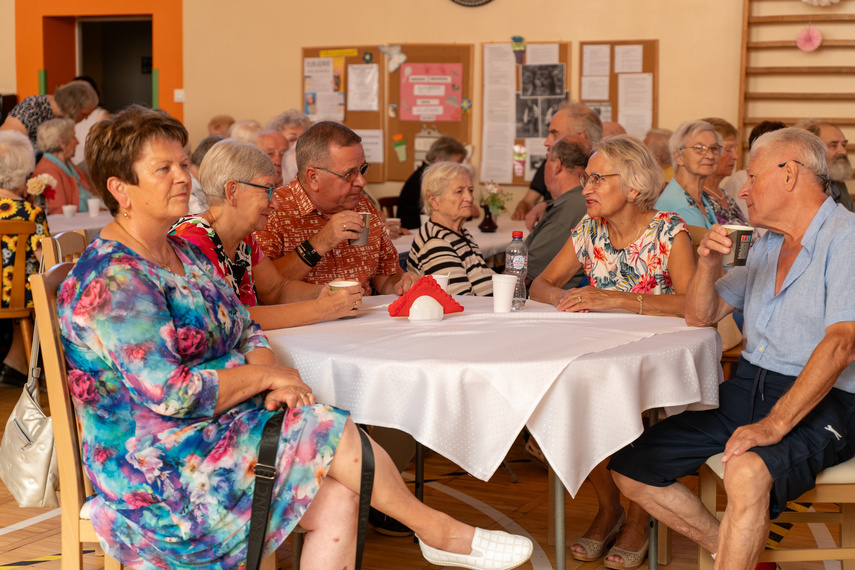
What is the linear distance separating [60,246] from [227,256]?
531mm

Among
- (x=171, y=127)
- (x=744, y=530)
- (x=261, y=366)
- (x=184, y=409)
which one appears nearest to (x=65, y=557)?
(x=184, y=409)

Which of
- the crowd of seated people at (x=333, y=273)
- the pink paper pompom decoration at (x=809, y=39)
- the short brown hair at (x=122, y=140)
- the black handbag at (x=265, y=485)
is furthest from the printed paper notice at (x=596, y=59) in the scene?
the black handbag at (x=265, y=485)

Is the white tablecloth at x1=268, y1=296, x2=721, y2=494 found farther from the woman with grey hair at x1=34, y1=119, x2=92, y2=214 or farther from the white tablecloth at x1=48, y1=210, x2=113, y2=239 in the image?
the woman with grey hair at x1=34, y1=119, x2=92, y2=214

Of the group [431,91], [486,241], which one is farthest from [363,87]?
[486,241]

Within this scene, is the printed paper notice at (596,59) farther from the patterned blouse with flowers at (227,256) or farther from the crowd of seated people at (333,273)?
the patterned blouse with flowers at (227,256)

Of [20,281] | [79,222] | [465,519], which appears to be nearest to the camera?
[465,519]

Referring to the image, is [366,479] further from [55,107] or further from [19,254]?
[55,107]

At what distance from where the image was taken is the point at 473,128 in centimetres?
773

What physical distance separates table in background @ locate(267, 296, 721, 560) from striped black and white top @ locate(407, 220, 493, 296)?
1.39 m

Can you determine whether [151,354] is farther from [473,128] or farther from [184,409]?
[473,128]

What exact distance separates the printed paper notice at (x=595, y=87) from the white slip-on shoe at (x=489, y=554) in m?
5.82

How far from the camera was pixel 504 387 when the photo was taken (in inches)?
76.3

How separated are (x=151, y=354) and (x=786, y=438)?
4.65 feet

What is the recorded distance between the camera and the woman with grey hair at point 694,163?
4.25 meters
